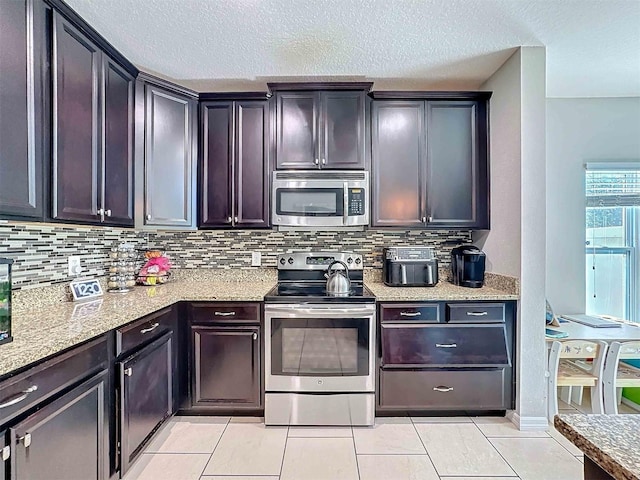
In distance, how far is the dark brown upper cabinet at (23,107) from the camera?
1363mm

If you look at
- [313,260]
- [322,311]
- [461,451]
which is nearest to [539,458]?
[461,451]

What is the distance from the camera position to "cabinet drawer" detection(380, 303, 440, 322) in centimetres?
238

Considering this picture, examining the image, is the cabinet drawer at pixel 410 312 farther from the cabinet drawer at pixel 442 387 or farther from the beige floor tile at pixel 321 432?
the beige floor tile at pixel 321 432

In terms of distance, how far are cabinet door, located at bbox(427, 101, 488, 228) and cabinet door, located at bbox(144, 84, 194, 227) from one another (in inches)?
72.1

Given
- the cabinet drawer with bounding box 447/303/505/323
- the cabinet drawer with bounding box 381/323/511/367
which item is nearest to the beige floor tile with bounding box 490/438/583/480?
the cabinet drawer with bounding box 381/323/511/367

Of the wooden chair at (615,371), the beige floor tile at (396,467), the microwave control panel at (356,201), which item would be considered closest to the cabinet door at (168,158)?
the microwave control panel at (356,201)

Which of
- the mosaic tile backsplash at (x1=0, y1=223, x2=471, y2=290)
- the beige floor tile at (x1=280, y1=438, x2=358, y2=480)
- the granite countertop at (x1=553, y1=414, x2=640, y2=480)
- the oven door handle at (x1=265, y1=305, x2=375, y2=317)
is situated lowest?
the beige floor tile at (x1=280, y1=438, x2=358, y2=480)

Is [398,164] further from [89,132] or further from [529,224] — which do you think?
[89,132]

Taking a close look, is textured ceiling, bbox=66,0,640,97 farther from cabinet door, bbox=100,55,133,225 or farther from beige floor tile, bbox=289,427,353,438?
beige floor tile, bbox=289,427,353,438

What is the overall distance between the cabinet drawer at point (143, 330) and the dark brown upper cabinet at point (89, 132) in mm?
608

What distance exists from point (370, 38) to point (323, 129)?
717mm

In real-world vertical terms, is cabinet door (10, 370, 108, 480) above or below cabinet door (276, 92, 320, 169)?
below

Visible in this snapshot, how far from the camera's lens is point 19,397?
45.2 inches

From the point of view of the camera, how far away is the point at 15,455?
1.13 meters
